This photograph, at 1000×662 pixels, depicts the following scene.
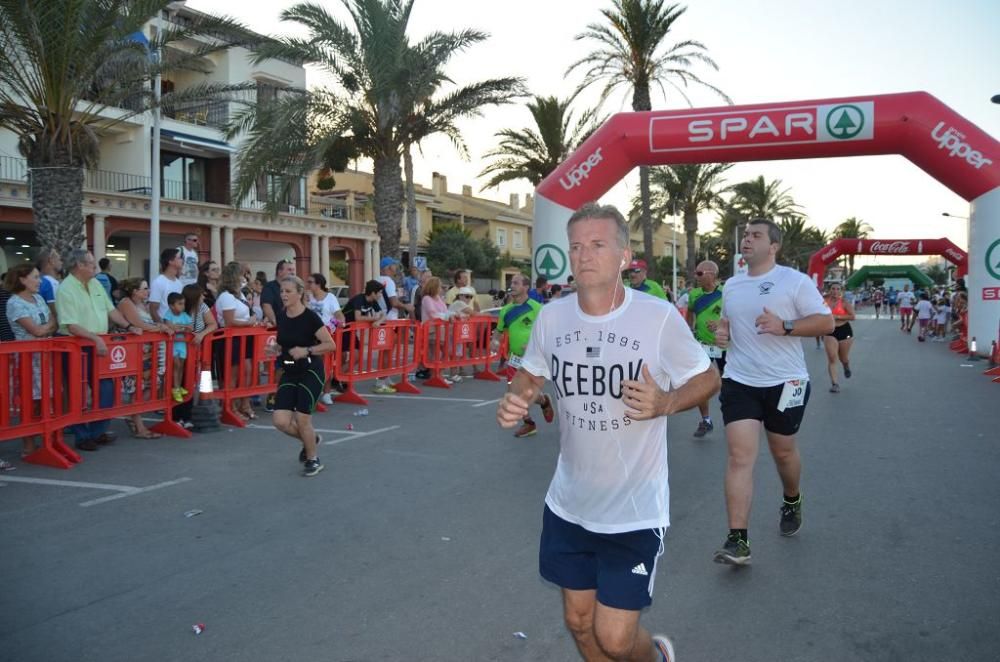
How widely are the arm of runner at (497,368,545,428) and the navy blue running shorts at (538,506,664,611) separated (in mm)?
421

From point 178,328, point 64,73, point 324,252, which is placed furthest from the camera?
point 324,252

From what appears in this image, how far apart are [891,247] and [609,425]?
34.0 metres

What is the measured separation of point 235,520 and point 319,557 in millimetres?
1070

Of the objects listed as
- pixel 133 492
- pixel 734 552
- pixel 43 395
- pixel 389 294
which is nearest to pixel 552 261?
pixel 389 294

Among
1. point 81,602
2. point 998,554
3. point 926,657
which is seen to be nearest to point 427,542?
point 81,602

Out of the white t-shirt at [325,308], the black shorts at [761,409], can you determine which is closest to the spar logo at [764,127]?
the white t-shirt at [325,308]

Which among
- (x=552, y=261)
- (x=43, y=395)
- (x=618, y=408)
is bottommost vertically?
(x=43, y=395)

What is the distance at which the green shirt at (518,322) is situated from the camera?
8.44 meters

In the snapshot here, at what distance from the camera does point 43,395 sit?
696 cm

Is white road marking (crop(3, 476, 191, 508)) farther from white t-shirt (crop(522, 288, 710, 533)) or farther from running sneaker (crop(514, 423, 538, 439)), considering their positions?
white t-shirt (crop(522, 288, 710, 533))

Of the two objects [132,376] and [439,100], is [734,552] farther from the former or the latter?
[439,100]

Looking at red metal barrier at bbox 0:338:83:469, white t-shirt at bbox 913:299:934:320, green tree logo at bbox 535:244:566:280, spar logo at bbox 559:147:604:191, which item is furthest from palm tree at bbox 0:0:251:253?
white t-shirt at bbox 913:299:934:320

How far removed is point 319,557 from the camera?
15.2 feet

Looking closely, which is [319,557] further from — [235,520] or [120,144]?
[120,144]
